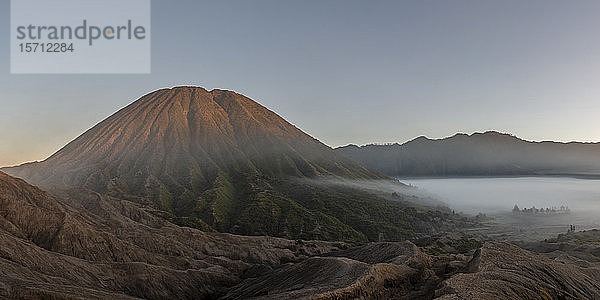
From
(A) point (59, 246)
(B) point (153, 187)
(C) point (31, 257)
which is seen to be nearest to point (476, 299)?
(C) point (31, 257)

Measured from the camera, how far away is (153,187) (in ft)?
618

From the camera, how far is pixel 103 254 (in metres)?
65.8

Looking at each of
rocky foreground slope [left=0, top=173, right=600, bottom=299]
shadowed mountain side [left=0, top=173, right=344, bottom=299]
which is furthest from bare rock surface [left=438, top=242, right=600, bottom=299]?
shadowed mountain side [left=0, top=173, right=344, bottom=299]

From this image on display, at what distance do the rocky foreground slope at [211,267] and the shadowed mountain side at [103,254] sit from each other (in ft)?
0.55

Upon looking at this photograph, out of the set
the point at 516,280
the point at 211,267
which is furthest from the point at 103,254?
the point at 516,280

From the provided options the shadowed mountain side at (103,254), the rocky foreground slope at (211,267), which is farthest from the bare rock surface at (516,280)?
the shadowed mountain side at (103,254)

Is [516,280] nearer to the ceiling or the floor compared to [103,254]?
nearer to the ceiling

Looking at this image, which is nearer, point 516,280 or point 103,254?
point 516,280

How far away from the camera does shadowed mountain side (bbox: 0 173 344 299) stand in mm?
46156

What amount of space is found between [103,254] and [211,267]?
18.4m

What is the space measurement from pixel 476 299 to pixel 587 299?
58.1ft

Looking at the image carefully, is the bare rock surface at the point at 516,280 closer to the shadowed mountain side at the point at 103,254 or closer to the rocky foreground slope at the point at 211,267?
the rocky foreground slope at the point at 211,267

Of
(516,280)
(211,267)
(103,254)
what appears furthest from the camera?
(211,267)

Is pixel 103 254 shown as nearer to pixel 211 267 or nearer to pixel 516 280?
pixel 211 267
